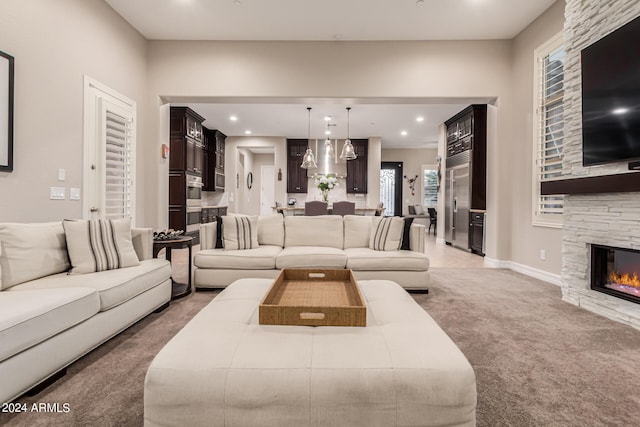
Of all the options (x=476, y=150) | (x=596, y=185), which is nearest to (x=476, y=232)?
(x=476, y=150)

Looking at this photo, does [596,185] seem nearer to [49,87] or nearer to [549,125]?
[549,125]

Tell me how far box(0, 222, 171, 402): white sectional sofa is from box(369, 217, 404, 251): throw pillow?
7.18 ft

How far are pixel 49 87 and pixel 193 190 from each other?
4157mm

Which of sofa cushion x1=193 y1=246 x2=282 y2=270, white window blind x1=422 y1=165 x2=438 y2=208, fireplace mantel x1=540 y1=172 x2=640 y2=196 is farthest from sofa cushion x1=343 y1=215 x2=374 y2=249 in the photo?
white window blind x1=422 y1=165 x2=438 y2=208

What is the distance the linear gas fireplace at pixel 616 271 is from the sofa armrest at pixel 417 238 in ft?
4.91

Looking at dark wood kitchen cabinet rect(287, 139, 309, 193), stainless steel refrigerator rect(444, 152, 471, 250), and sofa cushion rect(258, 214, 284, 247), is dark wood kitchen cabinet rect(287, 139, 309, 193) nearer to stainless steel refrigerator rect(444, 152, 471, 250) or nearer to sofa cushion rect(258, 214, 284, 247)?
stainless steel refrigerator rect(444, 152, 471, 250)

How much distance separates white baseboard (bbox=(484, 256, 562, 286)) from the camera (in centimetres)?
386

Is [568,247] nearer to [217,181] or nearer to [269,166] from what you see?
[217,181]

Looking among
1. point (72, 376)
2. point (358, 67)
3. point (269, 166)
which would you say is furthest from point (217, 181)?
point (72, 376)

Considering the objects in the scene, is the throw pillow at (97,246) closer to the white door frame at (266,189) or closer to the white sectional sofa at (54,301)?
the white sectional sofa at (54,301)

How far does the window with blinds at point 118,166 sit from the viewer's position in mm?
3783

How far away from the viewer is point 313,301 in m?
1.72

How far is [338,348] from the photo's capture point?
125 cm

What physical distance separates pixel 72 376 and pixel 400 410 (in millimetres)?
1761
